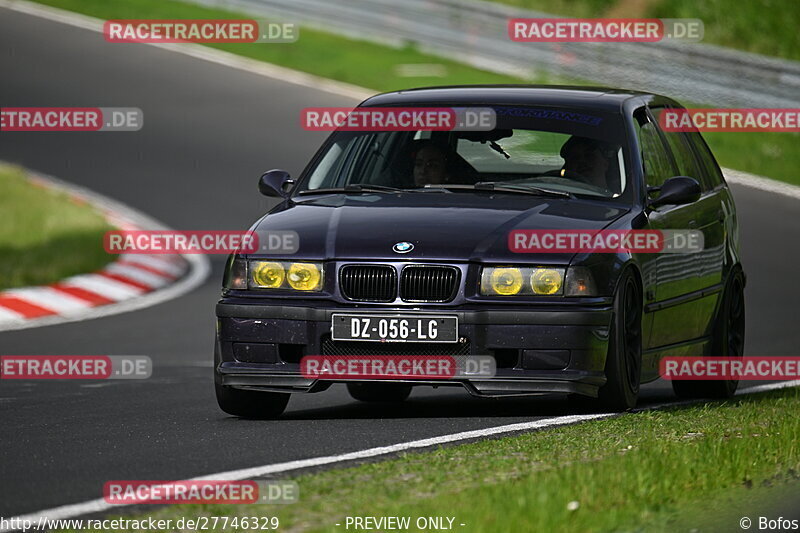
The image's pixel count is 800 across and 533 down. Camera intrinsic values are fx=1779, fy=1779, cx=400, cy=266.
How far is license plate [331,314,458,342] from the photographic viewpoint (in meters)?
8.38

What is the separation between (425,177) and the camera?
963 cm

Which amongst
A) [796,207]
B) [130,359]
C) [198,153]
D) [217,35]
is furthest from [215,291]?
[217,35]

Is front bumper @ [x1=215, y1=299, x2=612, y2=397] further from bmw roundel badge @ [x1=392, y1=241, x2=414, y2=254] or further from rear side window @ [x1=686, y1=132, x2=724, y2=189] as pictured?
rear side window @ [x1=686, y1=132, x2=724, y2=189]

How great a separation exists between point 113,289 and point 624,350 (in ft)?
32.3

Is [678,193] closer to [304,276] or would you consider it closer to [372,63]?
[304,276]

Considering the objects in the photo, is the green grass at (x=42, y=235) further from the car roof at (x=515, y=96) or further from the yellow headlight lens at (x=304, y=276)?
the yellow headlight lens at (x=304, y=276)

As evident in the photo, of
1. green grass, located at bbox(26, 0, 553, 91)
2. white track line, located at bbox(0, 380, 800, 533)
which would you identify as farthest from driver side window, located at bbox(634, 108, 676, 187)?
green grass, located at bbox(26, 0, 553, 91)

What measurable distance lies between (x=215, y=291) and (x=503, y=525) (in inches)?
470

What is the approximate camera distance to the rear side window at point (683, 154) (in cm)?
1055

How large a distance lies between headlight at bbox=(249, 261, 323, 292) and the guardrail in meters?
16.8

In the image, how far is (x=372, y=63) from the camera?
27859mm

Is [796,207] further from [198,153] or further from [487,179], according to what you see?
[487,179]

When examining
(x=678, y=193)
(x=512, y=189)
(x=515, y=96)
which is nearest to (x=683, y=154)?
(x=515, y=96)

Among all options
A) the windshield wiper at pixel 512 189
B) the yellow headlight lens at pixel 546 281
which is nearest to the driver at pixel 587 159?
the windshield wiper at pixel 512 189
